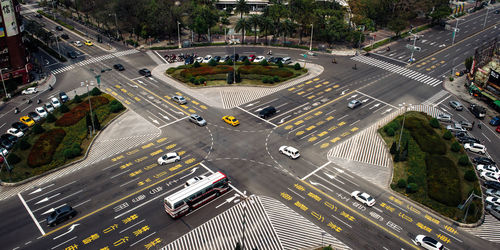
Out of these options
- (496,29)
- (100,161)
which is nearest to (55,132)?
(100,161)

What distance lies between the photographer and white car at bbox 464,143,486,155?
88.6m

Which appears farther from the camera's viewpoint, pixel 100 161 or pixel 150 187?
pixel 100 161

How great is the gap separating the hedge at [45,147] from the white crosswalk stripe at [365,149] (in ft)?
185

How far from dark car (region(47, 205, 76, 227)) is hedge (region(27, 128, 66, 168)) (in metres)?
17.4

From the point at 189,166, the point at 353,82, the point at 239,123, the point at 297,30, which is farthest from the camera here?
the point at 297,30

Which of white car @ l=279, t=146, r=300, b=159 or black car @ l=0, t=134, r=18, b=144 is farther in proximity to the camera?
black car @ l=0, t=134, r=18, b=144

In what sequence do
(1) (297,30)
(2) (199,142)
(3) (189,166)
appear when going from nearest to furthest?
1. (3) (189,166)
2. (2) (199,142)
3. (1) (297,30)

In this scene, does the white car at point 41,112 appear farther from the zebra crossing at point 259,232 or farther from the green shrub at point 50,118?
the zebra crossing at point 259,232

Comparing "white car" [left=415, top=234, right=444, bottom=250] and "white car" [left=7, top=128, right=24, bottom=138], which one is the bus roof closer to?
"white car" [left=415, top=234, right=444, bottom=250]

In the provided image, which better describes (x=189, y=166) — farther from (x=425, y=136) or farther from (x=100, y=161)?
(x=425, y=136)

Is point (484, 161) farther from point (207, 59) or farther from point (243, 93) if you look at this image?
point (207, 59)

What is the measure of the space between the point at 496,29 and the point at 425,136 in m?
109

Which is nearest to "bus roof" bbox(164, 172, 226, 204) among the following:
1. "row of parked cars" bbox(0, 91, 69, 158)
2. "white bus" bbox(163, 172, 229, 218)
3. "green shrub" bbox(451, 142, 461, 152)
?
"white bus" bbox(163, 172, 229, 218)

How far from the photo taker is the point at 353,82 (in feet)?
397
